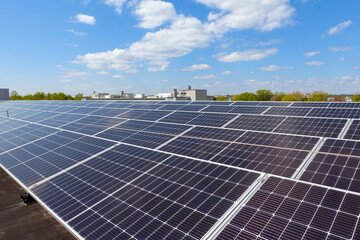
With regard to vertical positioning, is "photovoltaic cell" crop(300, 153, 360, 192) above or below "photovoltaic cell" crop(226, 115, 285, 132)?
below

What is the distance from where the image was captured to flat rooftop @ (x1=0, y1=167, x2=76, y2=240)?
1195 cm

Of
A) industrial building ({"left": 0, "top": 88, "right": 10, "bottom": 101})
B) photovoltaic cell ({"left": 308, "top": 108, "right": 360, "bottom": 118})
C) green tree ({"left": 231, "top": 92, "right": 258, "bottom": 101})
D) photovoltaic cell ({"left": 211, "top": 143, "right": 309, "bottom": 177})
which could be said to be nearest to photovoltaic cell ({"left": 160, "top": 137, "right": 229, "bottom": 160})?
photovoltaic cell ({"left": 211, "top": 143, "right": 309, "bottom": 177})

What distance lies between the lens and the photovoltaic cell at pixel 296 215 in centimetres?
634

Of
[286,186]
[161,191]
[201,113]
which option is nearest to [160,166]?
[161,191]

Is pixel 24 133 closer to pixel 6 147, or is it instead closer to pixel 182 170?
pixel 6 147

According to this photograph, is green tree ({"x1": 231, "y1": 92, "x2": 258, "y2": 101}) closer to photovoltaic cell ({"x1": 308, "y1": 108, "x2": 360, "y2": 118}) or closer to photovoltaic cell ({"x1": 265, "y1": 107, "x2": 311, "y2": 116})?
photovoltaic cell ({"x1": 265, "y1": 107, "x2": 311, "y2": 116})

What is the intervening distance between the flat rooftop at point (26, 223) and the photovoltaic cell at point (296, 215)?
9827 millimetres

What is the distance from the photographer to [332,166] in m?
9.86

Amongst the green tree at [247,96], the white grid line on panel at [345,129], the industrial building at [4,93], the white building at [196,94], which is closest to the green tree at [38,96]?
the industrial building at [4,93]

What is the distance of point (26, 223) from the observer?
13.0 metres

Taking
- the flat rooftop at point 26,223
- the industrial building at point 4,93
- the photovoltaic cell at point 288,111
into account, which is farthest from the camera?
the industrial building at point 4,93

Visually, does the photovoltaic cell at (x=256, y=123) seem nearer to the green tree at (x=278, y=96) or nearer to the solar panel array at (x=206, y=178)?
the solar panel array at (x=206, y=178)

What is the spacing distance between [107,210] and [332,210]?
8.15m

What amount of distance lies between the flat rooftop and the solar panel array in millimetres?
2663
